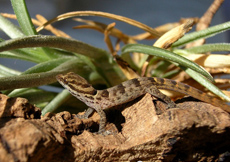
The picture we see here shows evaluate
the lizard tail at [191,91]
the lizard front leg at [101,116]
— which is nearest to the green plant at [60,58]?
the lizard tail at [191,91]

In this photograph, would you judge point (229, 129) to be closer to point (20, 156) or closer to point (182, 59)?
point (182, 59)

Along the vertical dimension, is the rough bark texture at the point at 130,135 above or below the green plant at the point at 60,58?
below

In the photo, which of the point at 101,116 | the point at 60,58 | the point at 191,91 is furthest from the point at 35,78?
the point at 191,91

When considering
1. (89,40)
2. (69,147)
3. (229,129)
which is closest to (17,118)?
(69,147)

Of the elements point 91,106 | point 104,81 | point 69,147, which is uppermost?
point 104,81

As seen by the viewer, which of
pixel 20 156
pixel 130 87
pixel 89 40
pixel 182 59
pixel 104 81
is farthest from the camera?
pixel 89 40

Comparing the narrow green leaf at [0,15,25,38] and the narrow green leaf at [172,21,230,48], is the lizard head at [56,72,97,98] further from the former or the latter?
the narrow green leaf at [172,21,230,48]

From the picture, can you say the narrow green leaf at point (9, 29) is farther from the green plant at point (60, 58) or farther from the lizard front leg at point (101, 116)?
the lizard front leg at point (101, 116)

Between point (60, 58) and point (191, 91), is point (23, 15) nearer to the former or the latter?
point (60, 58)
